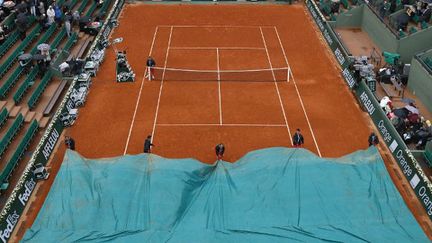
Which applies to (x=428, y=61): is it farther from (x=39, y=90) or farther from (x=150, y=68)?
(x=39, y=90)

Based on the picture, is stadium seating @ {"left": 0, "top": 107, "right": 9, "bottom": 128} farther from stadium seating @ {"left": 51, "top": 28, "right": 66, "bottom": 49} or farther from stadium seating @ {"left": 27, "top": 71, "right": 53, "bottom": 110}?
stadium seating @ {"left": 51, "top": 28, "right": 66, "bottom": 49}

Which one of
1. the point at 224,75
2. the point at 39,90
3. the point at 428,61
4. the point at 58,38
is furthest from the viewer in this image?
the point at 58,38

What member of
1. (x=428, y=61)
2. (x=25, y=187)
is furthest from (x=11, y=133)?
(x=428, y=61)

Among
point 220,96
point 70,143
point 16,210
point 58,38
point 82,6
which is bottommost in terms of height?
point 16,210

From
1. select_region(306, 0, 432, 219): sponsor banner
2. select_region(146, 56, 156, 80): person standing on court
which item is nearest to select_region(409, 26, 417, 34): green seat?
select_region(306, 0, 432, 219): sponsor banner

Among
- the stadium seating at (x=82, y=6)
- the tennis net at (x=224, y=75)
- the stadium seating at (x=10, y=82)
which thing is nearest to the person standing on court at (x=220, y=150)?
the tennis net at (x=224, y=75)

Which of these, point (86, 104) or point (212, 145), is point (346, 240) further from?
point (86, 104)
